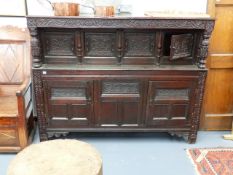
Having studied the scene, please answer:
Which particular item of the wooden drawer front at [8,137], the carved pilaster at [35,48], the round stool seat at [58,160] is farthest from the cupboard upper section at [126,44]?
the round stool seat at [58,160]

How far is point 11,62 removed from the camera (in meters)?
2.72

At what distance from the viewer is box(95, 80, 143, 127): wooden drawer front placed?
2.53 m

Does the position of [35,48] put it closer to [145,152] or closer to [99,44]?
[99,44]

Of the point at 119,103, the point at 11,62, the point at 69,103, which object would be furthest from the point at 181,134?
the point at 11,62

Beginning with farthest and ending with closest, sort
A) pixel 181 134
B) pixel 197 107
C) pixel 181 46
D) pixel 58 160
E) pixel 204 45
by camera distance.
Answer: pixel 181 134 → pixel 197 107 → pixel 181 46 → pixel 204 45 → pixel 58 160

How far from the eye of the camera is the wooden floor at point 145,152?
235 centimetres

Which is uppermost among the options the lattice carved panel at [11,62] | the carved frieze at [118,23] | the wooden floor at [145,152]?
the carved frieze at [118,23]

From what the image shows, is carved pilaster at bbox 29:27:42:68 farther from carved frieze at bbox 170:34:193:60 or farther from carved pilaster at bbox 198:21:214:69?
carved pilaster at bbox 198:21:214:69

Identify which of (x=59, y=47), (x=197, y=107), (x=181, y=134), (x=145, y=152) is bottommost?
(x=145, y=152)

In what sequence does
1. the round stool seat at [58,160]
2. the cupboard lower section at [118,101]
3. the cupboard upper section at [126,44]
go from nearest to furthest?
the round stool seat at [58,160]
the cupboard upper section at [126,44]
the cupboard lower section at [118,101]

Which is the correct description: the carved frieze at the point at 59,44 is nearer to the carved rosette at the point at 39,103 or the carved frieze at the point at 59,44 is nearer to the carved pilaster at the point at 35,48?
the carved pilaster at the point at 35,48

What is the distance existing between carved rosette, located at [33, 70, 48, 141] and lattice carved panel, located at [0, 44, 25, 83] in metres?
0.39

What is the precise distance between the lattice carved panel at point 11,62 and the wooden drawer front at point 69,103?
0.49 meters

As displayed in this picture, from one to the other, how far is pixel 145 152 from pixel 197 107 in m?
0.72
